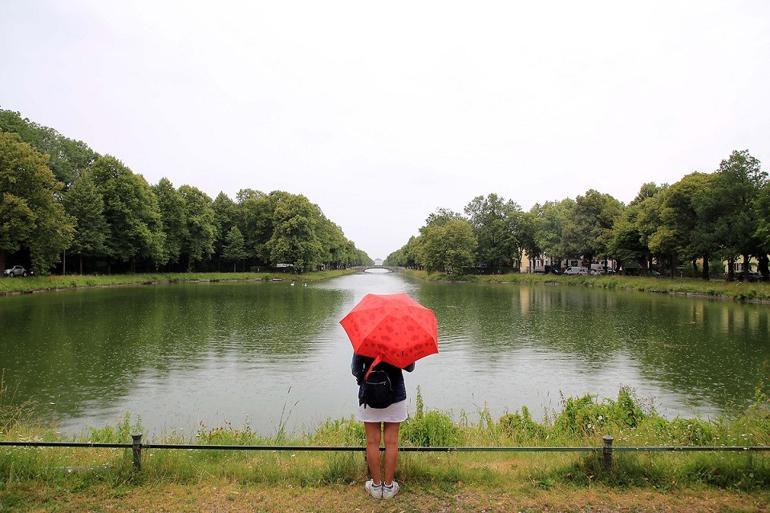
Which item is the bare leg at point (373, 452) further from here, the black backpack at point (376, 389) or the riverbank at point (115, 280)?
the riverbank at point (115, 280)

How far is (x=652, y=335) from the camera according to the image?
77.8 ft

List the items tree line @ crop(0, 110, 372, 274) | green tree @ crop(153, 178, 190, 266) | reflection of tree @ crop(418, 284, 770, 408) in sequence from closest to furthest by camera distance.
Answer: reflection of tree @ crop(418, 284, 770, 408), tree line @ crop(0, 110, 372, 274), green tree @ crop(153, 178, 190, 266)

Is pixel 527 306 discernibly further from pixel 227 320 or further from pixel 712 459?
pixel 712 459

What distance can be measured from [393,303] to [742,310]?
3706 centimetres

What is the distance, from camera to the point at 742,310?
33.7 meters

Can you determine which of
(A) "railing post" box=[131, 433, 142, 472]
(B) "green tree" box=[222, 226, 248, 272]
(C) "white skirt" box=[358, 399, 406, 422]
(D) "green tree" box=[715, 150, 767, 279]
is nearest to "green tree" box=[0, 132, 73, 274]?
(B) "green tree" box=[222, 226, 248, 272]

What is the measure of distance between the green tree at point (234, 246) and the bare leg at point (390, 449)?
79.2 meters

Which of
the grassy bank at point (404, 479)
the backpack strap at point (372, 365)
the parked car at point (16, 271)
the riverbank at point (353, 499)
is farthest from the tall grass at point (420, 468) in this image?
the parked car at point (16, 271)

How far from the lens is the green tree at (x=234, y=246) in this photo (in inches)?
3184

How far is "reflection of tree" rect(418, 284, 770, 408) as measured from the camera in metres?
15.6

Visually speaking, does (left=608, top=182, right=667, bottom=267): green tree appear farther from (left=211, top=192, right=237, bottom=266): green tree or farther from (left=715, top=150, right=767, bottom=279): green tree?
Result: (left=211, top=192, right=237, bottom=266): green tree

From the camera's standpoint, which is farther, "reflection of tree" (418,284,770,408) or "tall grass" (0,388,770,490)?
"reflection of tree" (418,284,770,408)

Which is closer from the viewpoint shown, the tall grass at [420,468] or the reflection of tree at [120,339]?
the tall grass at [420,468]

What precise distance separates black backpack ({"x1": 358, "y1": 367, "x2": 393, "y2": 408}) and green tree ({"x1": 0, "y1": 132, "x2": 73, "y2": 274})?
155 feet
